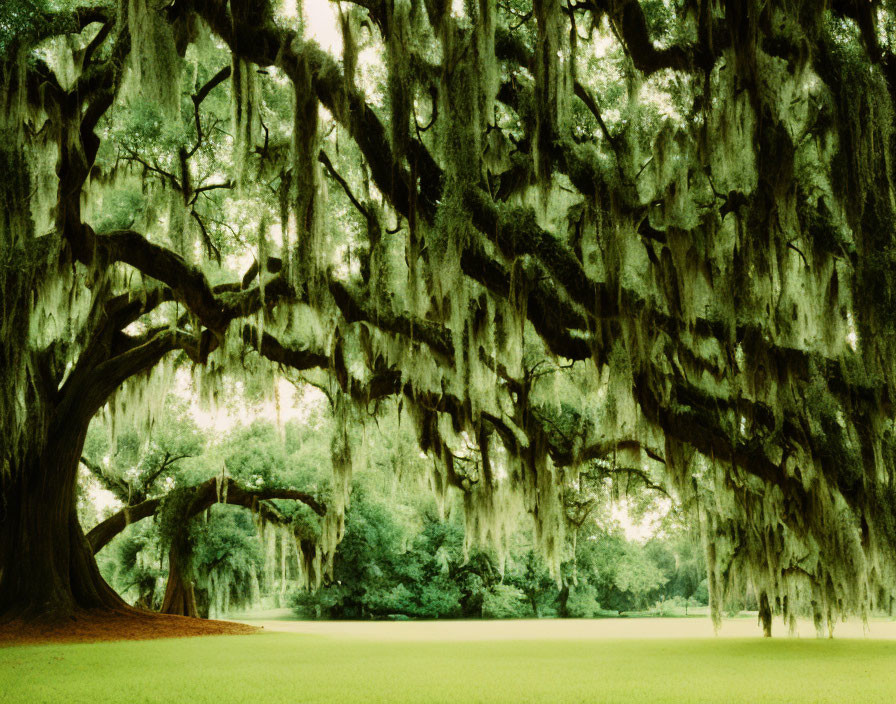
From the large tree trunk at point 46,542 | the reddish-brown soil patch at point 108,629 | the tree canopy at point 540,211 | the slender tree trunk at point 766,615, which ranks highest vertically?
the tree canopy at point 540,211

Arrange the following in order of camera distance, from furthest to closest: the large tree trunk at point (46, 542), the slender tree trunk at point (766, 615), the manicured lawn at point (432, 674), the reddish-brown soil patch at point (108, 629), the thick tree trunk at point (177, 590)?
the thick tree trunk at point (177, 590) < the slender tree trunk at point (766, 615) < the large tree trunk at point (46, 542) < the reddish-brown soil patch at point (108, 629) < the manicured lawn at point (432, 674)

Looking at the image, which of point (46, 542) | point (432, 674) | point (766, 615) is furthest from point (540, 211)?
point (766, 615)

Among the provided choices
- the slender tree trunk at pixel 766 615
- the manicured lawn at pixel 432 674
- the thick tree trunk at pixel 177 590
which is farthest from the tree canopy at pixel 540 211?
the thick tree trunk at pixel 177 590

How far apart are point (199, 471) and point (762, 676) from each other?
12.8 meters

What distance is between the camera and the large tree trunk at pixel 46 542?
8.88m

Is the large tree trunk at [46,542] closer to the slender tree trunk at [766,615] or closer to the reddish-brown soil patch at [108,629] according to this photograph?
the reddish-brown soil patch at [108,629]

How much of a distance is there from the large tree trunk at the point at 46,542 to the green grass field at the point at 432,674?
169 cm

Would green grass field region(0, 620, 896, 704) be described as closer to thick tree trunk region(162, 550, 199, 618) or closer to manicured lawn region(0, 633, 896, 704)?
manicured lawn region(0, 633, 896, 704)

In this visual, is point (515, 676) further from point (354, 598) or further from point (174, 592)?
point (354, 598)

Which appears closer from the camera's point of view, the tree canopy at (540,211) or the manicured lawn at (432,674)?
the manicured lawn at (432,674)

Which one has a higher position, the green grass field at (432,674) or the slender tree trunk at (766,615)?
the green grass field at (432,674)

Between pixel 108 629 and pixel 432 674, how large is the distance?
18.2 feet

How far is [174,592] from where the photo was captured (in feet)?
42.1

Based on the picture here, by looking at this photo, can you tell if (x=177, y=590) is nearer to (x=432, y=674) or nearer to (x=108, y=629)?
(x=108, y=629)
